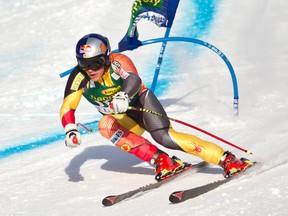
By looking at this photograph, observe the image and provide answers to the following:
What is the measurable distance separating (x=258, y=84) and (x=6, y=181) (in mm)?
3723

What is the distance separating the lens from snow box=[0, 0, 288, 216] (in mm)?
5938

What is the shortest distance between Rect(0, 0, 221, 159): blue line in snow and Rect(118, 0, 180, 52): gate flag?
119cm

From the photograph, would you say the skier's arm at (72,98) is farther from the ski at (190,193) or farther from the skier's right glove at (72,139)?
the ski at (190,193)

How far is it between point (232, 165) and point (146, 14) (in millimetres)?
2967

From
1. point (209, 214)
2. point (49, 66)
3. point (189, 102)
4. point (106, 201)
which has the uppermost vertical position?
point (209, 214)

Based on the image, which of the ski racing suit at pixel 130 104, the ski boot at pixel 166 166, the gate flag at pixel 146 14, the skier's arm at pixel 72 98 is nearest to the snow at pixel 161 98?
the ski boot at pixel 166 166

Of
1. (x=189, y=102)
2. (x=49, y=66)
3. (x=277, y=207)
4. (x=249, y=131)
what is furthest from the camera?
(x=49, y=66)

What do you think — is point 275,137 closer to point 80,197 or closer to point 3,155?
point 80,197

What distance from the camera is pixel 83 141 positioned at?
841 cm

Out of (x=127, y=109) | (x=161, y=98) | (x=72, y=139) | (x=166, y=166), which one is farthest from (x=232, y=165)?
(x=161, y=98)

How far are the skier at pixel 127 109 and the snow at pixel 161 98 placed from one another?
23 cm

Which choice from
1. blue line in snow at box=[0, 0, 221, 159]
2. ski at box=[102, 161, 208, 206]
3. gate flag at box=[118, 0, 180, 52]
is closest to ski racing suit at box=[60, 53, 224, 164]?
ski at box=[102, 161, 208, 206]

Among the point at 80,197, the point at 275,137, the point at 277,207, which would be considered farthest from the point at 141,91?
the point at 277,207

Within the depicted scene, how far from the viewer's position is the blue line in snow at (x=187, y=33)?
27.9 ft
